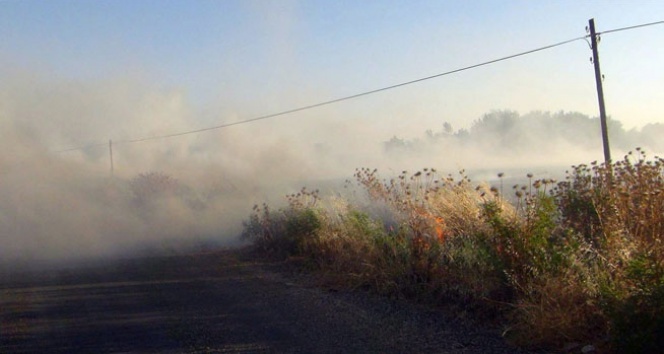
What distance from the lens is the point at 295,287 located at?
12.7m

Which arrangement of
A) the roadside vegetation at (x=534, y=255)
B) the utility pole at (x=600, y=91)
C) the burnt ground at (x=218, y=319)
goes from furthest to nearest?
the utility pole at (x=600, y=91), the burnt ground at (x=218, y=319), the roadside vegetation at (x=534, y=255)

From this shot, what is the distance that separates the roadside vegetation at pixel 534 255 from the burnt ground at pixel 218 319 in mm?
576

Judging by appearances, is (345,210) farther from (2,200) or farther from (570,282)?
(2,200)

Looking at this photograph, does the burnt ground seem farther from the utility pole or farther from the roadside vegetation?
the utility pole

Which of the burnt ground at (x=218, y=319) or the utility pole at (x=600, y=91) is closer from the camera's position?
the burnt ground at (x=218, y=319)

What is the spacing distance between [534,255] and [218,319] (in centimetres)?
462

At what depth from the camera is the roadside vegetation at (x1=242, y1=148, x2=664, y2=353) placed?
25.1ft

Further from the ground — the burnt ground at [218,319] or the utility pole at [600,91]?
the utility pole at [600,91]

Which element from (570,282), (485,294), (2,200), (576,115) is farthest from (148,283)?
(576,115)

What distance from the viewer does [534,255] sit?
928 centimetres

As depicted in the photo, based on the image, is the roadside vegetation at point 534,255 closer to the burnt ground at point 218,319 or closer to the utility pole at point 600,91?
the burnt ground at point 218,319

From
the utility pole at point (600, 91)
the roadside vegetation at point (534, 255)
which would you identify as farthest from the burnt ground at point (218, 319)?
the utility pole at point (600, 91)

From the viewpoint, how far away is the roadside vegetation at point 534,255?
7.66 meters

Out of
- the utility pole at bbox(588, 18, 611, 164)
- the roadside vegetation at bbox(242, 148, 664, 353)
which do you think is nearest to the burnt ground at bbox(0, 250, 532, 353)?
the roadside vegetation at bbox(242, 148, 664, 353)
